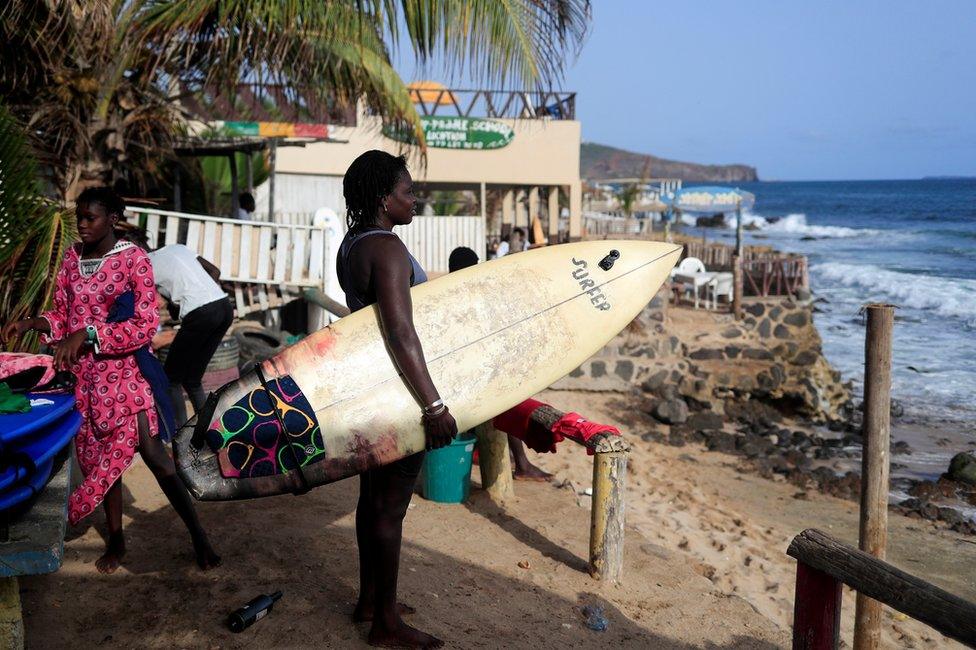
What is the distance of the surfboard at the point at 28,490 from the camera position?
2.38 m

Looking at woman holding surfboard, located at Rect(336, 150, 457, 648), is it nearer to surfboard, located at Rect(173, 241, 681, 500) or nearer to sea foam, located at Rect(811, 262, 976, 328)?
surfboard, located at Rect(173, 241, 681, 500)

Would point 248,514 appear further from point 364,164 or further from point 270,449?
point 364,164

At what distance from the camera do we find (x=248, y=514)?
4352 millimetres

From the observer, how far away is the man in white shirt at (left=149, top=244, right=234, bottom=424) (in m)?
4.94

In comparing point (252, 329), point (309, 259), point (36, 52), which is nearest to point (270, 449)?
point (36, 52)

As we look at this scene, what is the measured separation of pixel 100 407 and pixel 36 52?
371cm

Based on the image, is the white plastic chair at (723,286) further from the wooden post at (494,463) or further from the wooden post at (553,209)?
the wooden post at (494,463)

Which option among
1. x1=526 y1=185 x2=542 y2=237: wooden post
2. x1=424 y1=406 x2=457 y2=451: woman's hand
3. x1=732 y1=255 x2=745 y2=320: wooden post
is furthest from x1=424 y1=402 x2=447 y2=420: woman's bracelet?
x1=526 y1=185 x2=542 y2=237: wooden post

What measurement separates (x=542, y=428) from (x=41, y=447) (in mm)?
2488

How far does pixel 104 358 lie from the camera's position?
334 cm

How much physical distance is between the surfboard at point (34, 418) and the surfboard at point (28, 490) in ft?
0.40

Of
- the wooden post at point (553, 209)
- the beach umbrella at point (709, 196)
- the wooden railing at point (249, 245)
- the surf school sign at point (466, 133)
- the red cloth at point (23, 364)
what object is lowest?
the red cloth at point (23, 364)

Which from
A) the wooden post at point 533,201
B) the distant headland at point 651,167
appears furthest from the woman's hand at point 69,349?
the distant headland at point 651,167

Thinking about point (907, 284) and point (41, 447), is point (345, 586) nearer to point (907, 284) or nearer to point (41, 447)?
point (41, 447)
